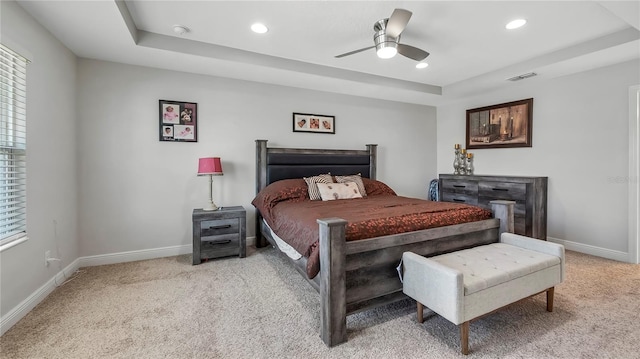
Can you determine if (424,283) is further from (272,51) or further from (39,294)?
(39,294)

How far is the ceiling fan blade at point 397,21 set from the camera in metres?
2.04

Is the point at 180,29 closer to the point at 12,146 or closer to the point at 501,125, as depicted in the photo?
the point at 12,146

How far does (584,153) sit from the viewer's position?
3600mm

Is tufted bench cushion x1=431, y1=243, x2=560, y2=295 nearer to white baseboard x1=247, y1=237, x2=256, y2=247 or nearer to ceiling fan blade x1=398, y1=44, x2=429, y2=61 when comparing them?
ceiling fan blade x1=398, y1=44, x2=429, y2=61

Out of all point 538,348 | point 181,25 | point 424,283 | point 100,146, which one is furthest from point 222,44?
point 538,348

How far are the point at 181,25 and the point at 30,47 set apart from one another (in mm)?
1166

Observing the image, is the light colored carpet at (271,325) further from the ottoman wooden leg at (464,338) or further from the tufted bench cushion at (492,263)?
the tufted bench cushion at (492,263)

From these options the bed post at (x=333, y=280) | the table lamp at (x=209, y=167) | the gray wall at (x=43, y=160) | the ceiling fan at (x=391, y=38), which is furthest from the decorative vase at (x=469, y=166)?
the gray wall at (x=43, y=160)

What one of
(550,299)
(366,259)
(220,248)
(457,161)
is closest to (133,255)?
(220,248)

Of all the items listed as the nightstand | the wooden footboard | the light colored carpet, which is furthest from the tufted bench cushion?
the nightstand

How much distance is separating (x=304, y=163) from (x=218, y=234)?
5.22 feet

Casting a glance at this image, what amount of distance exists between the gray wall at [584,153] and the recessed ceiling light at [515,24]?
1695mm

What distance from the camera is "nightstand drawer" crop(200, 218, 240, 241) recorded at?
3.27 metres

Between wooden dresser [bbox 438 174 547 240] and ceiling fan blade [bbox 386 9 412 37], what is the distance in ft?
9.55
